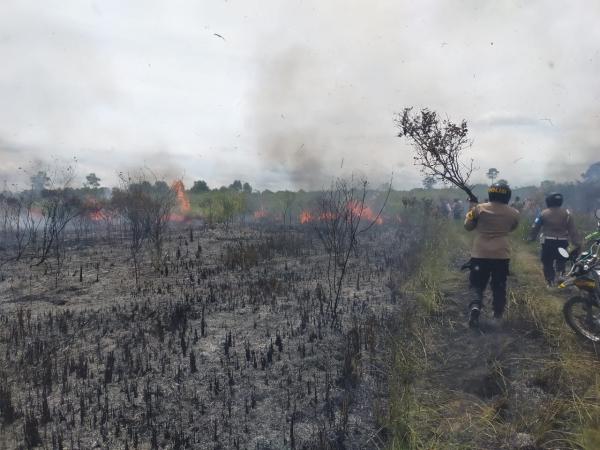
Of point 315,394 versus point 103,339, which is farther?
point 103,339

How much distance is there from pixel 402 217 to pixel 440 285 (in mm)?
14411

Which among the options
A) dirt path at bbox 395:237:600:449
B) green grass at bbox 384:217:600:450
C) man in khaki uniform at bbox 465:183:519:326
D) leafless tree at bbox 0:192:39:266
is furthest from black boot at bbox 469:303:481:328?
leafless tree at bbox 0:192:39:266

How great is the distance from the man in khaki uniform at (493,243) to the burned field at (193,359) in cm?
139

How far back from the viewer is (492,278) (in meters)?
5.25

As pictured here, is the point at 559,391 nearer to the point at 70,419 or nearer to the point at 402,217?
the point at 70,419

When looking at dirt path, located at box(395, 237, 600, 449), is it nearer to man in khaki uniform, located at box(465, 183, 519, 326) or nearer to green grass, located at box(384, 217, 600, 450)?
green grass, located at box(384, 217, 600, 450)

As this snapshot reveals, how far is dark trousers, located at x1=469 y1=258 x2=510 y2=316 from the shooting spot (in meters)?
5.16

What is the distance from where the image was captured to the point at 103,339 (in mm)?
5535

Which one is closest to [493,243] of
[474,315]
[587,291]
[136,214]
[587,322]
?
[474,315]

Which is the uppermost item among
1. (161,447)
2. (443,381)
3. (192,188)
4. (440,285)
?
(192,188)

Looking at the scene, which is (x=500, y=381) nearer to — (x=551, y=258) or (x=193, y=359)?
(x=193, y=359)

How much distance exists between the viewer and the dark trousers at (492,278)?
203 inches

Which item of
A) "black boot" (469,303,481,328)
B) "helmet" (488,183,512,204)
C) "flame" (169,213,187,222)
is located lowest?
"black boot" (469,303,481,328)

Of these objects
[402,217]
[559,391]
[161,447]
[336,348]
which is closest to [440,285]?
[336,348]
